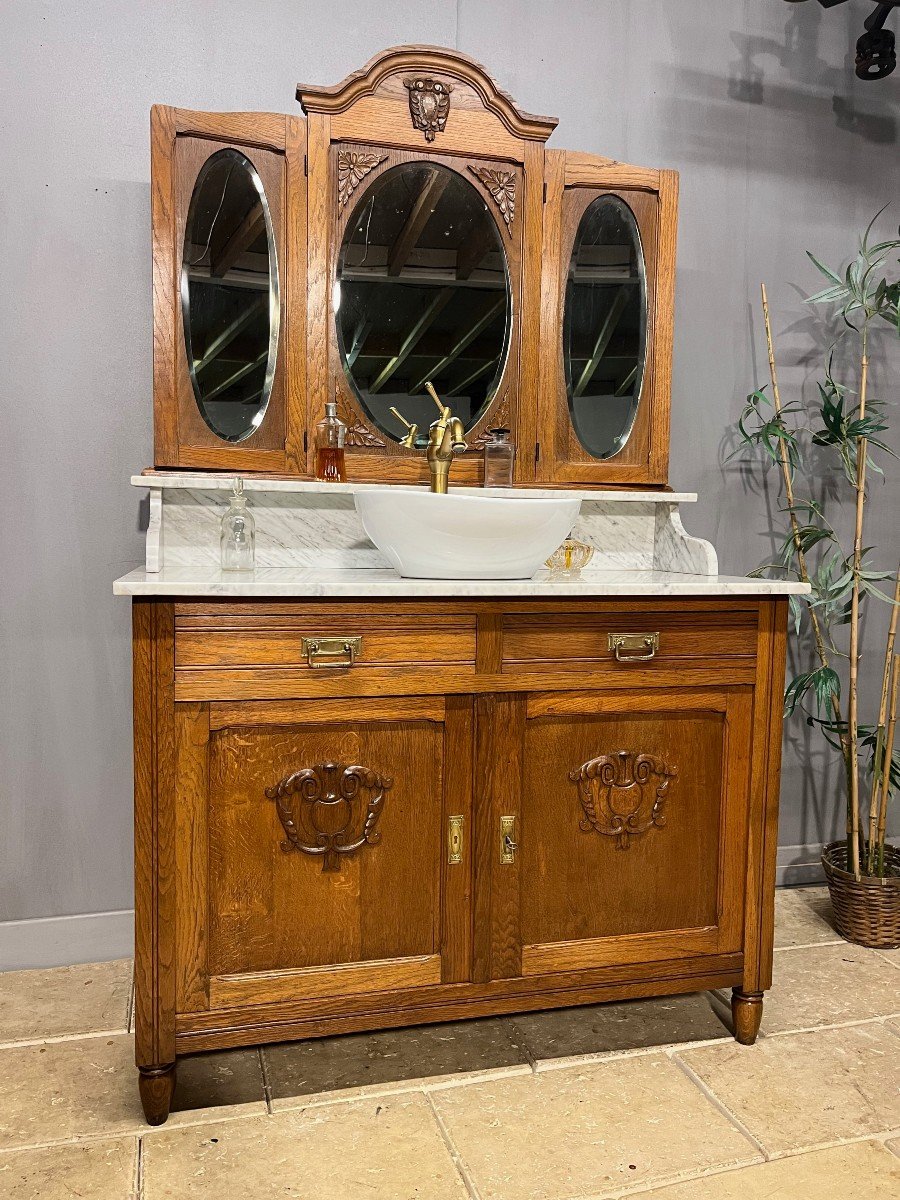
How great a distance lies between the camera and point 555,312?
2.29m

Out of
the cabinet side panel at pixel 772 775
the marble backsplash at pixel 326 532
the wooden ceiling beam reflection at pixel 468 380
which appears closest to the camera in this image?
the cabinet side panel at pixel 772 775

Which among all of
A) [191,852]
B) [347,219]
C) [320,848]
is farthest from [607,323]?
[191,852]

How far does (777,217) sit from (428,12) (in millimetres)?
1111

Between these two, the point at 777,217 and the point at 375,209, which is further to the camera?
the point at 777,217

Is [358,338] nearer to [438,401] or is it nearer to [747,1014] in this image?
[438,401]

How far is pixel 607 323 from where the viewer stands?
233 centimetres

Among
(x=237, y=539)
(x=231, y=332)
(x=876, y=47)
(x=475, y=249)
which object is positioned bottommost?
(x=237, y=539)

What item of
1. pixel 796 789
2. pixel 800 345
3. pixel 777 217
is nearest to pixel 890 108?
pixel 777 217

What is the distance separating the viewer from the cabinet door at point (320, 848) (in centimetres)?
165

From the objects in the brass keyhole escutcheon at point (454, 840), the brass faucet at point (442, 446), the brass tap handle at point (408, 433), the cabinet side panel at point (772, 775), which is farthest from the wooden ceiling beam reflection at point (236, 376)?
the cabinet side panel at point (772, 775)

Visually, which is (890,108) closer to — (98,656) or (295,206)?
(295,206)

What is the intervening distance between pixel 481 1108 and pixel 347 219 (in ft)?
6.21

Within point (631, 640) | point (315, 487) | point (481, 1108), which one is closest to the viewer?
point (481, 1108)

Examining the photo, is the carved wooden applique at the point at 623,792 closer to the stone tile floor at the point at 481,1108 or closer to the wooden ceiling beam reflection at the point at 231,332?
the stone tile floor at the point at 481,1108
